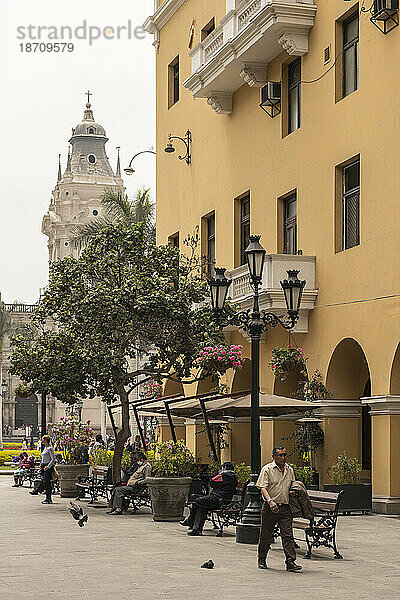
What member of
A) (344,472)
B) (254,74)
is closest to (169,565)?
(344,472)

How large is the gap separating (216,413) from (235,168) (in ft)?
29.8

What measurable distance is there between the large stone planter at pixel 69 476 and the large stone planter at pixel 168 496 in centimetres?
752

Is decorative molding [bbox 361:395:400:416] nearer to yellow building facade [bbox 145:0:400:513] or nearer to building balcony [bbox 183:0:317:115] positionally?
yellow building facade [bbox 145:0:400:513]

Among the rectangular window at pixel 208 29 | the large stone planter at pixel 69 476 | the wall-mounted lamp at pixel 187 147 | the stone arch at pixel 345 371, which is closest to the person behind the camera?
the stone arch at pixel 345 371

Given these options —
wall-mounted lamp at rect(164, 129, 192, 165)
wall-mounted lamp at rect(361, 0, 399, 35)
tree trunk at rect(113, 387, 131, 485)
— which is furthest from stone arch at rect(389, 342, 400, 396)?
wall-mounted lamp at rect(164, 129, 192, 165)

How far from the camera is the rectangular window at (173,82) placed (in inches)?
1430

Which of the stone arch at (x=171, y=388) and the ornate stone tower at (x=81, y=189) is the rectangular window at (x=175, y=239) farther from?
the ornate stone tower at (x=81, y=189)

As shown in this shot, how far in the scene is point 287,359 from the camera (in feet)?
83.1

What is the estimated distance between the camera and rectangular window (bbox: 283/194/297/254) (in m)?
26.8

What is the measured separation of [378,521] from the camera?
20656mm

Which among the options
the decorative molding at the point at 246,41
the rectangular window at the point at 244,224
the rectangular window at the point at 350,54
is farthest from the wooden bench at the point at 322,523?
the rectangular window at the point at 244,224

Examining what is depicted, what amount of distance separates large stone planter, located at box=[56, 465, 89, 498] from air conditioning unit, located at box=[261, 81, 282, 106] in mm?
10521

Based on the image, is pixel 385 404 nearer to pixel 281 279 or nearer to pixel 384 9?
pixel 281 279

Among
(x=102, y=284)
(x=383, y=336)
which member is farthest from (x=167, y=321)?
(x=383, y=336)
